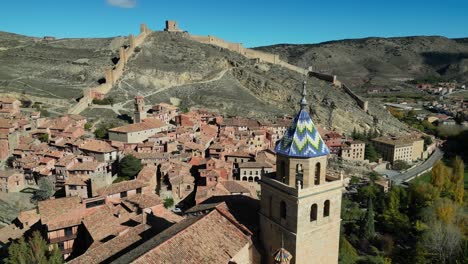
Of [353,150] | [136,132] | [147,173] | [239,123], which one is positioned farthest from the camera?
[353,150]

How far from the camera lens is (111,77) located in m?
61.9

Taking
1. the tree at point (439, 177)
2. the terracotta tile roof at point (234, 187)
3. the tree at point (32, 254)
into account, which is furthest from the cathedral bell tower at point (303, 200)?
the tree at point (439, 177)

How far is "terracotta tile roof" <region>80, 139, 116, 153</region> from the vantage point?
116ft

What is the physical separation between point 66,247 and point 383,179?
40259 millimetres

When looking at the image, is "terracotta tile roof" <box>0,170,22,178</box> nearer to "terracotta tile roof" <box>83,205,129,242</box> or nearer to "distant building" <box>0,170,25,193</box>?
"distant building" <box>0,170,25,193</box>

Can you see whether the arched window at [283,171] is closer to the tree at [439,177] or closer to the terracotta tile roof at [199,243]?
the terracotta tile roof at [199,243]

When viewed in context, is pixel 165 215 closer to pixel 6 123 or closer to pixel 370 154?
pixel 6 123

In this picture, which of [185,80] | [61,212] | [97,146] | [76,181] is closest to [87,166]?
[76,181]

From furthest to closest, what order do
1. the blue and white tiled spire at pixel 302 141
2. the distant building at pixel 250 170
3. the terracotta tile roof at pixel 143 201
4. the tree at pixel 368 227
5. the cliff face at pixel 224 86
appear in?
the cliff face at pixel 224 86 < the distant building at pixel 250 170 < the tree at pixel 368 227 < the terracotta tile roof at pixel 143 201 < the blue and white tiled spire at pixel 302 141

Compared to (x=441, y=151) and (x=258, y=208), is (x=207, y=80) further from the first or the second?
(x=258, y=208)

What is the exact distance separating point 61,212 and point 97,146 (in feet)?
46.6

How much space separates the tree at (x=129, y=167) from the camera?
32906mm

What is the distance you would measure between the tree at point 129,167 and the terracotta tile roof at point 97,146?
3.01 m

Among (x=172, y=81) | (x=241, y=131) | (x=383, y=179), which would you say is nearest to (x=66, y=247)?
(x=241, y=131)
